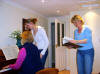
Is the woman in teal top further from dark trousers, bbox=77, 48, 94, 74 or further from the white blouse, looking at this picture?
the white blouse

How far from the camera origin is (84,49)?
2115 mm

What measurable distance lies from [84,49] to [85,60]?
0.16m

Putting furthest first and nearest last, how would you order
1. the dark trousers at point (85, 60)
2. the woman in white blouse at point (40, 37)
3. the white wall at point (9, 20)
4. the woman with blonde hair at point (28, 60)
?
the white wall at point (9, 20) → the woman in white blouse at point (40, 37) → the dark trousers at point (85, 60) → the woman with blonde hair at point (28, 60)

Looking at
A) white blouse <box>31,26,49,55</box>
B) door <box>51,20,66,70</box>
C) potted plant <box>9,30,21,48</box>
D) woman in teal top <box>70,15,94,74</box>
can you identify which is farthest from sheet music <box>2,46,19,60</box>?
door <box>51,20,66,70</box>

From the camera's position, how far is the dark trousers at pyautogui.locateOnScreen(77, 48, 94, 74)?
209cm

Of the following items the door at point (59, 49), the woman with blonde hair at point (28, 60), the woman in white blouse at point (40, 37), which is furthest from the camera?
the door at point (59, 49)

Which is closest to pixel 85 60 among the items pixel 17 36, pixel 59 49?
pixel 17 36

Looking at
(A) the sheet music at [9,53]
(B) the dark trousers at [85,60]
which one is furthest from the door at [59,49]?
(B) the dark trousers at [85,60]

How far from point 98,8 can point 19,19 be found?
2402 mm

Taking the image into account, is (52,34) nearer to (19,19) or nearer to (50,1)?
(19,19)

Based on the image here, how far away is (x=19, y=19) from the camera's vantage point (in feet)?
13.4

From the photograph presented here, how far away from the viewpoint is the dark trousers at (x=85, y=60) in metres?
2.09

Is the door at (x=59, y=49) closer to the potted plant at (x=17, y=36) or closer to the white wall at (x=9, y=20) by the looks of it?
the white wall at (x=9, y=20)

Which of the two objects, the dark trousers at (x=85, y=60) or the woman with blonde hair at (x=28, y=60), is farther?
the dark trousers at (x=85, y=60)
